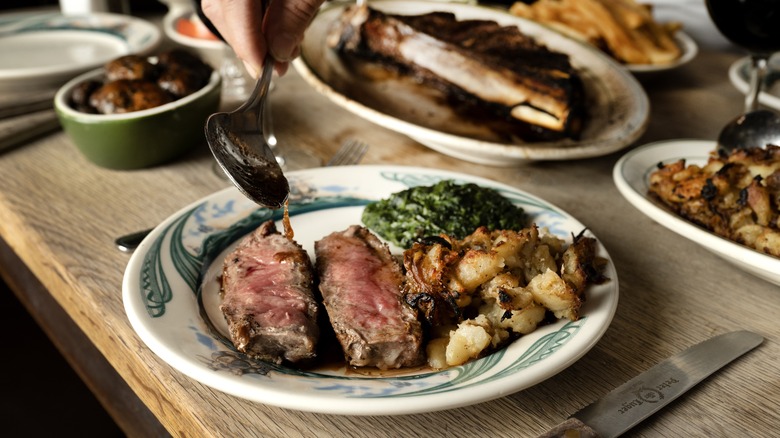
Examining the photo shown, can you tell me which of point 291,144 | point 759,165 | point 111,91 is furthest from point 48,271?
point 759,165

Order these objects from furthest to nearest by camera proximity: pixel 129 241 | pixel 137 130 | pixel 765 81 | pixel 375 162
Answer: pixel 765 81 < pixel 375 162 < pixel 137 130 < pixel 129 241

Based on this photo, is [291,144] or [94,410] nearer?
[291,144]

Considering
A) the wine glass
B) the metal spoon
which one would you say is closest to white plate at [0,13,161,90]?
the metal spoon

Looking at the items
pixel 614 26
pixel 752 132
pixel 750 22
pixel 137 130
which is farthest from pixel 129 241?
pixel 614 26

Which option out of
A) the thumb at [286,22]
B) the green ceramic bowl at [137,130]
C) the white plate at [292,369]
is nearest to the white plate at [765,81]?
the white plate at [292,369]

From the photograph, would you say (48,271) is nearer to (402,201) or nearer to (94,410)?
(402,201)

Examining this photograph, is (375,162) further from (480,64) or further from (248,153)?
(248,153)
